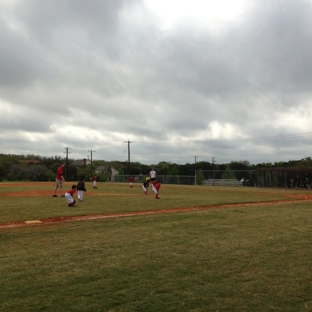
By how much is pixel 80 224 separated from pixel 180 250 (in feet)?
14.5

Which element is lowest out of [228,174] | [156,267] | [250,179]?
[156,267]

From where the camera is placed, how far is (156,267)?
5656 millimetres

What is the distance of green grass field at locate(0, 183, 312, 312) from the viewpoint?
4.20m

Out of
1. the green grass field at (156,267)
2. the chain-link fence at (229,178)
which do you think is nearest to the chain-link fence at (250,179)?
the chain-link fence at (229,178)

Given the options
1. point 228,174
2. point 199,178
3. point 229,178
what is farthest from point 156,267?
point 199,178

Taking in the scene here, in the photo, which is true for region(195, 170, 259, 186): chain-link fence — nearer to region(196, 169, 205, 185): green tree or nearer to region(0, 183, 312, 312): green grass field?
region(196, 169, 205, 185): green tree

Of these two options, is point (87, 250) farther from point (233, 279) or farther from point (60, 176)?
point (60, 176)

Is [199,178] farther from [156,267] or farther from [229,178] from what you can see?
[156,267]

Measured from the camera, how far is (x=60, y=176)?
1869 cm

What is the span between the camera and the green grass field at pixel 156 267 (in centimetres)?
420

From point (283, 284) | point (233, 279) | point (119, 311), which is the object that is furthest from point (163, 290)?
point (283, 284)

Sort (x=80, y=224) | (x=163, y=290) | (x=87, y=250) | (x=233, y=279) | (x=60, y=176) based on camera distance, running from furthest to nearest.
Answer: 1. (x=60, y=176)
2. (x=80, y=224)
3. (x=87, y=250)
4. (x=233, y=279)
5. (x=163, y=290)

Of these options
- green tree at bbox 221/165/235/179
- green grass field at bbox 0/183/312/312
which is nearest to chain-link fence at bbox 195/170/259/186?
green tree at bbox 221/165/235/179

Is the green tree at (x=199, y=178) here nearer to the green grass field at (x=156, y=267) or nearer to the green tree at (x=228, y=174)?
the green tree at (x=228, y=174)
